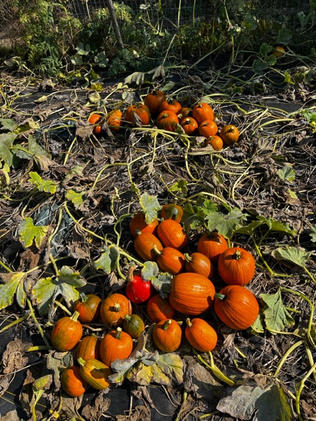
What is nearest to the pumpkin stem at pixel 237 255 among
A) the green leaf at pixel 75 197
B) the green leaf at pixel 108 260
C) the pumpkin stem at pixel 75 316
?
the green leaf at pixel 108 260

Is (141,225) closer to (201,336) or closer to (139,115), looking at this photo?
(201,336)

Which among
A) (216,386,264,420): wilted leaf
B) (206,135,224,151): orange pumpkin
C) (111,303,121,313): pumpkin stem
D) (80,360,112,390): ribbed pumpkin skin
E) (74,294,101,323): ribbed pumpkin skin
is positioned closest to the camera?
(216,386,264,420): wilted leaf

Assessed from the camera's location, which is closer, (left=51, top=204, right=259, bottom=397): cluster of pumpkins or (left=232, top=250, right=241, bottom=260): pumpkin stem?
(left=51, top=204, right=259, bottom=397): cluster of pumpkins

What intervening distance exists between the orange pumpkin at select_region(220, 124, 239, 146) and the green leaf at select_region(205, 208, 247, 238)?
1355mm

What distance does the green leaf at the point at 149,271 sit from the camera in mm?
2389

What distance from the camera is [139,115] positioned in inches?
155

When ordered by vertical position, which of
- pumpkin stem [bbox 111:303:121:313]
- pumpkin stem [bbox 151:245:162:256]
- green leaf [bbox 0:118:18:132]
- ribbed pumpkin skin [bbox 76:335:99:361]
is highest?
green leaf [bbox 0:118:18:132]

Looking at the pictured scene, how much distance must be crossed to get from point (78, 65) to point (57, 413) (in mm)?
5382

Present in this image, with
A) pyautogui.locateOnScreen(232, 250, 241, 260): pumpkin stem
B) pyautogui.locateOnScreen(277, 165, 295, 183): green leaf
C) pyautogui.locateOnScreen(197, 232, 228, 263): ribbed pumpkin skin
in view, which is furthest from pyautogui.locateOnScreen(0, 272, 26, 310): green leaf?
pyautogui.locateOnScreen(277, 165, 295, 183): green leaf

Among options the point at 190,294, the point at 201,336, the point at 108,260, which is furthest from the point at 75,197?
the point at 201,336

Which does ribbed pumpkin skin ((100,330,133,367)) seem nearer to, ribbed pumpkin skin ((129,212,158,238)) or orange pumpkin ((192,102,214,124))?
ribbed pumpkin skin ((129,212,158,238))

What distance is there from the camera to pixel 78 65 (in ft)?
19.6

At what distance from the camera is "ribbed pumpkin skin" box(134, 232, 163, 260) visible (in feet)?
8.44

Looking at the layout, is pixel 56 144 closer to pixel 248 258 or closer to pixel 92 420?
pixel 248 258
